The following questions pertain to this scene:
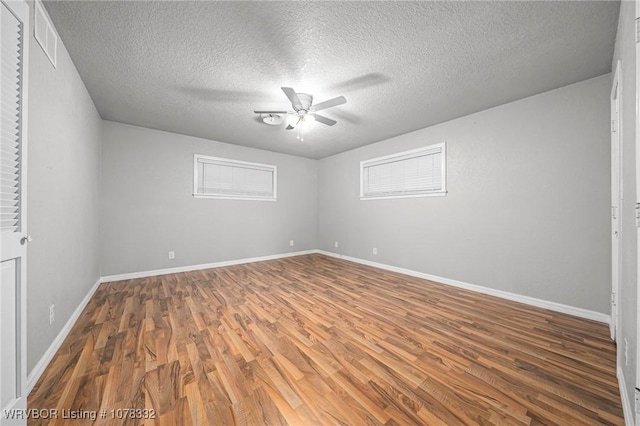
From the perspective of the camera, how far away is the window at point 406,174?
3655mm

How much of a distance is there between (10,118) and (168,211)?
320cm

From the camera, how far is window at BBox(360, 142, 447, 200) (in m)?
3.65

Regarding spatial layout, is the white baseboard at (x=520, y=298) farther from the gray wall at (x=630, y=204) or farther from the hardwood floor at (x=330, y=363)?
the gray wall at (x=630, y=204)

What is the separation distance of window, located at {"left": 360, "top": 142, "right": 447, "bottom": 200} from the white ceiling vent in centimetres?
432

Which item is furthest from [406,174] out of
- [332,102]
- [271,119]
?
[271,119]

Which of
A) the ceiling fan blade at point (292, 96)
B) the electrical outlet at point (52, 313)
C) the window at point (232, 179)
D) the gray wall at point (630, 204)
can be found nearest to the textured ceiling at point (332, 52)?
the ceiling fan blade at point (292, 96)

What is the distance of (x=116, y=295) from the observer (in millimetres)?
2938

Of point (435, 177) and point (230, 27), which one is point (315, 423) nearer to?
point (230, 27)

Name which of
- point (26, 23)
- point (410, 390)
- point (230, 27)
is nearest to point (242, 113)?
point (230, 27)

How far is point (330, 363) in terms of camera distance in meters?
1.62

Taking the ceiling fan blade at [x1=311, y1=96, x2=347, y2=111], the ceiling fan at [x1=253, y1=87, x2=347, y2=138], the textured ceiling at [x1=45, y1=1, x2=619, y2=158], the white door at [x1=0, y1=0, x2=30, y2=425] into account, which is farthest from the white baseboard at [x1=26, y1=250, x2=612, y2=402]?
the ceiling fan blade at [x1=311, y1=96, x2=347, y2=111]

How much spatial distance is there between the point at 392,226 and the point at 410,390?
3128mm

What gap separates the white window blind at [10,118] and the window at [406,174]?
424 centimetres

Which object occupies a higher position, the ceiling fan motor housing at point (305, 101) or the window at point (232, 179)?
the ceiling fan motor housing at point (305, 101)
